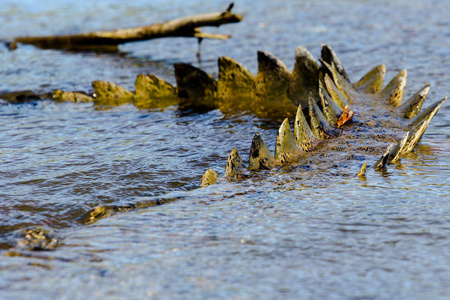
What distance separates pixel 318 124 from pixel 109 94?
2.87 metres

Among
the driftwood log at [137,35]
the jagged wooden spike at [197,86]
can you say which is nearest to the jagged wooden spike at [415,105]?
the jagged wooden spike at [197,86]

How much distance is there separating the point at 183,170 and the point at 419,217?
5.42ft

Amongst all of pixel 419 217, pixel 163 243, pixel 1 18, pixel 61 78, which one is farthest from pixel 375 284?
pixel 1 18

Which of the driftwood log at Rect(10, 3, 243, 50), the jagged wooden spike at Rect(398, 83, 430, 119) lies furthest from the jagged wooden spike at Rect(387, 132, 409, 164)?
the driftwood log at Rect(10, 3, 243, 50)

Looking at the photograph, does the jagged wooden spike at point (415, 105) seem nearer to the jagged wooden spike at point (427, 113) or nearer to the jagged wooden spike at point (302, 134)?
the jagged wooden spike at point (427, 113)

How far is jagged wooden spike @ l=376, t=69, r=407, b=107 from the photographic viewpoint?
4.77 meters

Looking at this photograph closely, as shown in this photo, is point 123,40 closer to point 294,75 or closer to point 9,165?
point 294,75

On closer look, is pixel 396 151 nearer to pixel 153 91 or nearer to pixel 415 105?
pixel 415 105

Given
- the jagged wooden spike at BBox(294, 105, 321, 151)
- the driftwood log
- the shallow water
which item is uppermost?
the driftwood log

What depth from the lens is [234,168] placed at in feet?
11.1

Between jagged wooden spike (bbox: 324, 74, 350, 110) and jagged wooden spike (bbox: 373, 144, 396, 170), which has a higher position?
jagged wooden spike (bbox: 324, 74, 350, 110)

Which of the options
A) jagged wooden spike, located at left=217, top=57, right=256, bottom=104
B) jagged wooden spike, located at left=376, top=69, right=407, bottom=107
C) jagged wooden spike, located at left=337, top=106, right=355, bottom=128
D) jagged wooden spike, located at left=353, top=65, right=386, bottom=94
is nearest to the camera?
jagged wooden spike, located at left=337, top=106, right=355, bottom=128

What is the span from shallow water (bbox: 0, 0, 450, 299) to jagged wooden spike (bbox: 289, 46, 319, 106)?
570 mm

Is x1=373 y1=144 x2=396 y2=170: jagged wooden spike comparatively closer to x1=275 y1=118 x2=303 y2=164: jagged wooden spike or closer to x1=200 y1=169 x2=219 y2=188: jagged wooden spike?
x1=275 y1=118 x2=303 y2=164: jagged wooden spike
